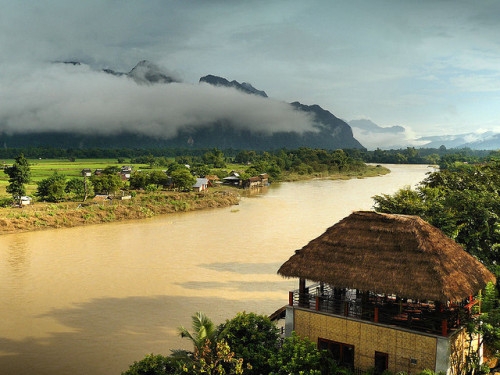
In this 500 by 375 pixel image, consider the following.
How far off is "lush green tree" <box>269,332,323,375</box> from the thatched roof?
5.27 feet

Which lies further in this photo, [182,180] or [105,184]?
[182,180]

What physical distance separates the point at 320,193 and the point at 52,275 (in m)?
41.9

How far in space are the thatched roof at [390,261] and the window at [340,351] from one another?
149 centimetres

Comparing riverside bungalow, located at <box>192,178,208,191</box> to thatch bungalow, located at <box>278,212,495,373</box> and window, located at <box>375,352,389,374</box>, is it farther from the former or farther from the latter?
window, located at <box>375,352,389,374</box>

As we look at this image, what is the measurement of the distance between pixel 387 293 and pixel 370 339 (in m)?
1.19

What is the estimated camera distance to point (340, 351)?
10.5 metres

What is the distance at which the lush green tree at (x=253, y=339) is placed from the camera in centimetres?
1048

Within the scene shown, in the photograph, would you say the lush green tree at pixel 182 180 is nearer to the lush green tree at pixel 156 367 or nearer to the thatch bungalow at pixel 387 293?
the thatch bungalow at pixel 387 293

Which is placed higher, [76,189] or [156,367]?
[76,189]

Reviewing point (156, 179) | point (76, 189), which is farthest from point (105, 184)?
point (156, 179)

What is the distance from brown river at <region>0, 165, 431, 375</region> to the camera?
1388 cm

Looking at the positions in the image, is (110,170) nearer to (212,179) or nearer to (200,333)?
(212,179)

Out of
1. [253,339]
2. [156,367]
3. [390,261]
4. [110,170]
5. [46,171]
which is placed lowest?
[156,367]

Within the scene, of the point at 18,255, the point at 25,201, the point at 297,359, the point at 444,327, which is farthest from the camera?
the point at 25,201
